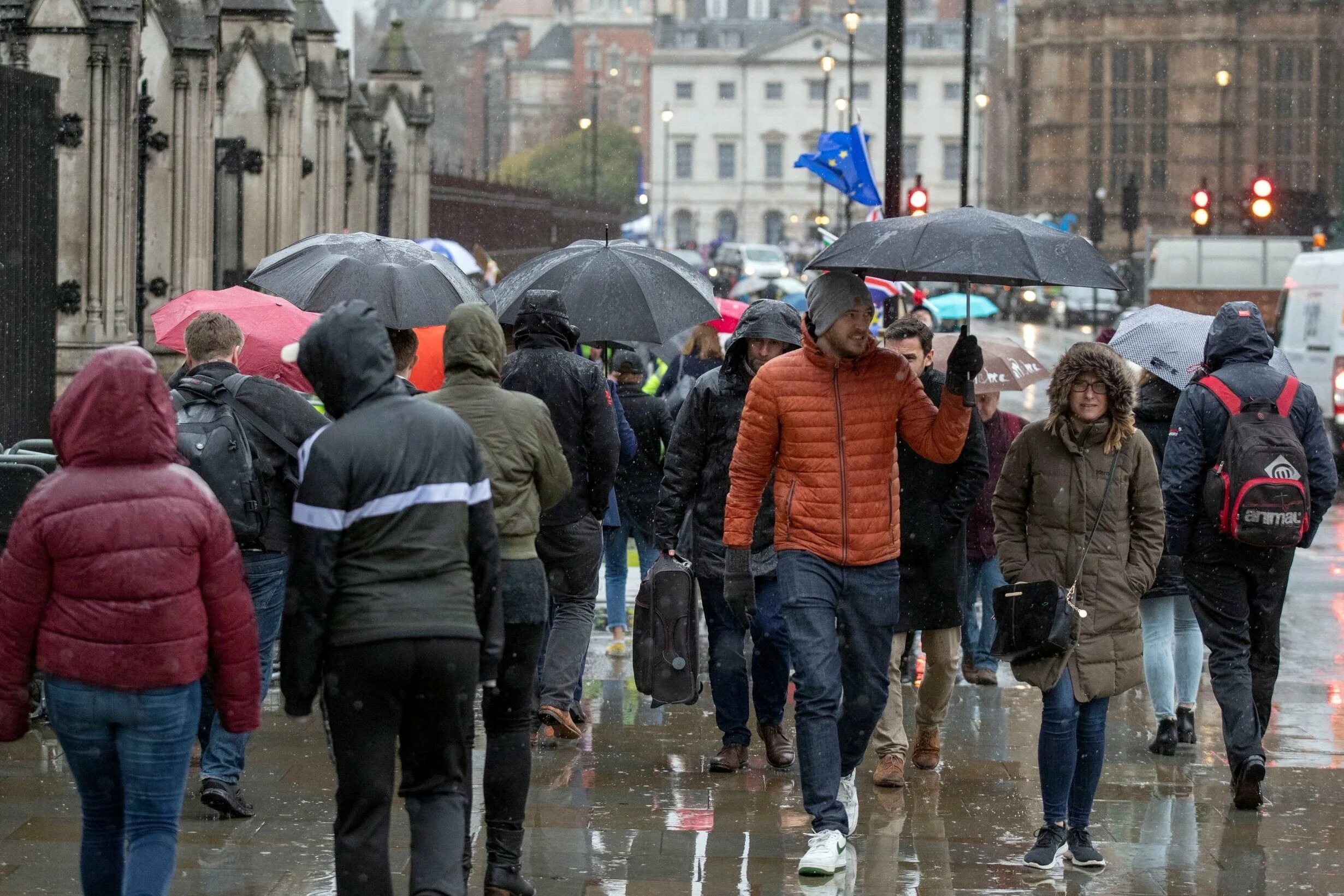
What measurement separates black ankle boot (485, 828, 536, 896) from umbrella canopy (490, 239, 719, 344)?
2553mm

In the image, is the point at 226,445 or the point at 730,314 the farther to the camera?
the point at 730,314

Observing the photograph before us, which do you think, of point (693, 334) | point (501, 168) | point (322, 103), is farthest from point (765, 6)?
point (693, 334)

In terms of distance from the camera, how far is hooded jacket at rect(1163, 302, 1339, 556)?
7.50 meters

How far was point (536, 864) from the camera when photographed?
6.38m

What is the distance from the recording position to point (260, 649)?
6.89m

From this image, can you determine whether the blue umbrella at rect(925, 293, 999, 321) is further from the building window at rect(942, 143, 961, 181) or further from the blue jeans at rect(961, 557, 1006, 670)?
the building window at rect(942, 143, 961, 181)

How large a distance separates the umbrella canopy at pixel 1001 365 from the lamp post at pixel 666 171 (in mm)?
113784

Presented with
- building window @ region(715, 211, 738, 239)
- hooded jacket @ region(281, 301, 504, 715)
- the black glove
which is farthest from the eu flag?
building window @ region(715, 211, 738, 239)

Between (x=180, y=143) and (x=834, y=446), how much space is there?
951cm

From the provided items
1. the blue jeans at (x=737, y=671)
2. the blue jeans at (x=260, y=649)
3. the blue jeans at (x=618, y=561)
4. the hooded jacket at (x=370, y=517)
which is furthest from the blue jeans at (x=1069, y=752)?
the blue jeans at (x=618, y=561)

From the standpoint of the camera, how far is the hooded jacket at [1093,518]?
21.4 feet

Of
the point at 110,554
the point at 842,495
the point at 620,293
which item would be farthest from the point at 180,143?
the point at 110,554

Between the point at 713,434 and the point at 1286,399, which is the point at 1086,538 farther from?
the point at 713,434

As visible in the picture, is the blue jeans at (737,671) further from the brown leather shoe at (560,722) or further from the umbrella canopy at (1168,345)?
the umbrella canopy at (1168,345)
